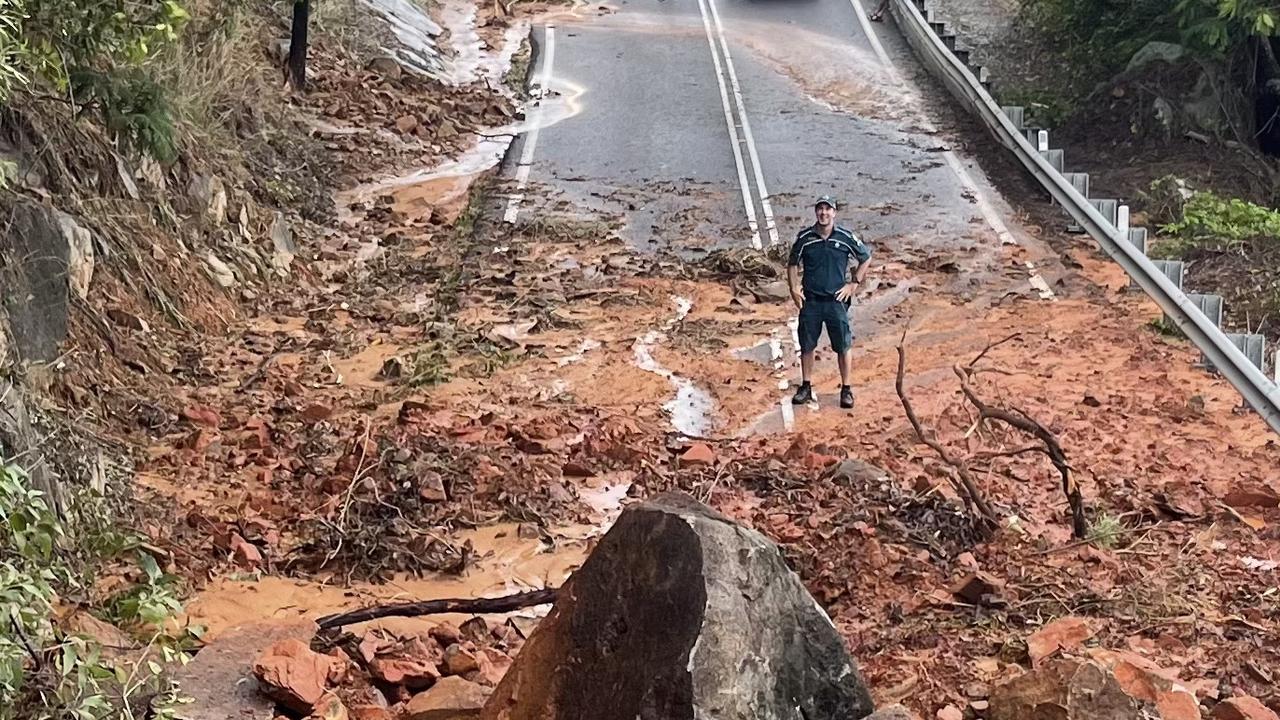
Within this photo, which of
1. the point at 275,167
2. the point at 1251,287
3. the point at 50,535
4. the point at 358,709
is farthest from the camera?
the point at 275,167

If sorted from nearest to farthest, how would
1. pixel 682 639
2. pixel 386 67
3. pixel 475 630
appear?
pixel 682 639 → pixel 475 630 → pixel 386 67

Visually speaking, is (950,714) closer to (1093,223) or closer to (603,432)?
(603,432)

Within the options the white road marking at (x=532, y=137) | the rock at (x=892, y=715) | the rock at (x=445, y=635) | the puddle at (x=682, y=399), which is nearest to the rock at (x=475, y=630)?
the rock at (x=445, y=635)

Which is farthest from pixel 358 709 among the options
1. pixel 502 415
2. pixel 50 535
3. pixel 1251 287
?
pixel 1251 287

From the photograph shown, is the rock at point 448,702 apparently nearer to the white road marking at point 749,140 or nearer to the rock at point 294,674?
the rock at point 294,674

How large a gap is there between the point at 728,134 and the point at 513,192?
4.10 metres

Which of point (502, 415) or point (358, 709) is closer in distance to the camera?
point (358, 709)

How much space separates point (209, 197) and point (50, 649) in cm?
958

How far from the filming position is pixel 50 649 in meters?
4.66

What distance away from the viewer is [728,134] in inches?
791

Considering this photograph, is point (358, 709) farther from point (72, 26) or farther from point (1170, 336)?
point (1170, 336)

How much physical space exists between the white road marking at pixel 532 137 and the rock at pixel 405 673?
10788 mm

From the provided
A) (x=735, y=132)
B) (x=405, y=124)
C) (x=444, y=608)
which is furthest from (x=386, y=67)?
(x=444, y=608)

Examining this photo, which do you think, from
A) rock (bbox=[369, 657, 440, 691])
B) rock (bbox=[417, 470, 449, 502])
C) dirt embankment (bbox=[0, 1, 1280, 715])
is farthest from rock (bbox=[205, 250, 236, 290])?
rock (bbox=[369, 657, 440, 691])
